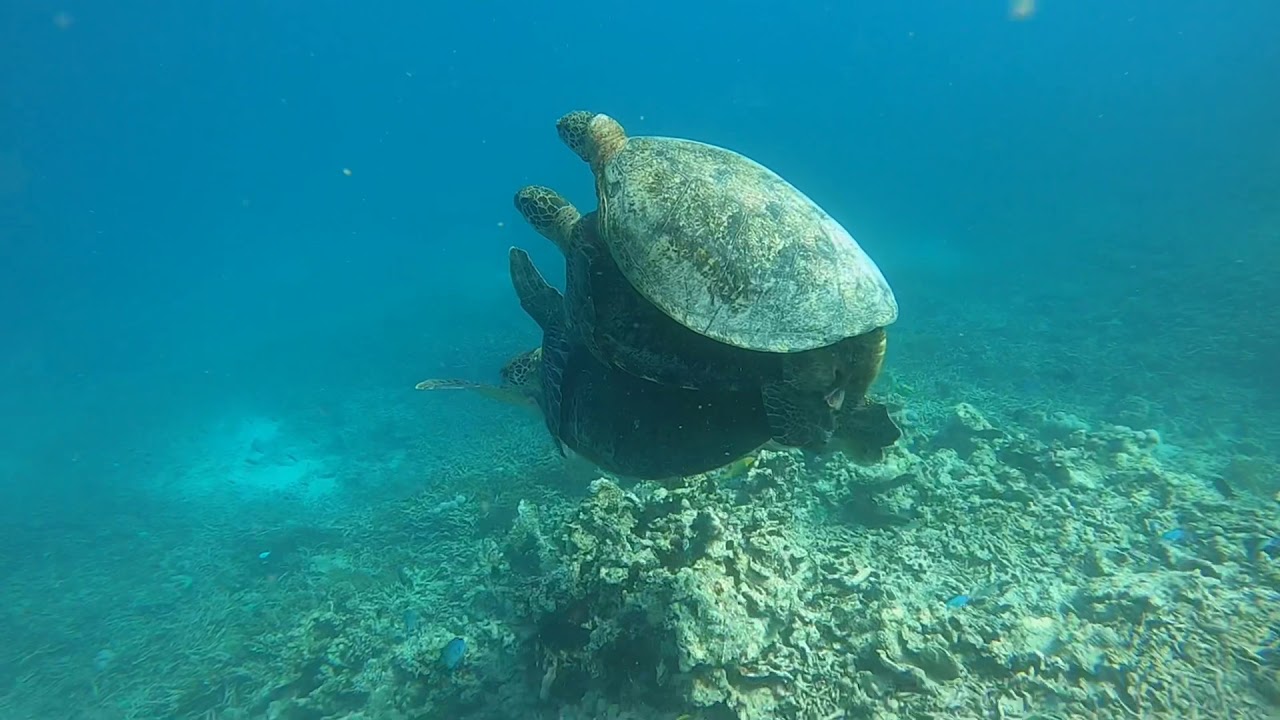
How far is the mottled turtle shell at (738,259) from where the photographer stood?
2947 mm

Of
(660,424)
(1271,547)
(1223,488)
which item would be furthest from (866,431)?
(1223,488)

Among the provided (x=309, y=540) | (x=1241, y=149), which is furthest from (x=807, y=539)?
(x=1241, y=149)

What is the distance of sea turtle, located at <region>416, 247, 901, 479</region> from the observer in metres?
3.60

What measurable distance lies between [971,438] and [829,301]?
18.5ft

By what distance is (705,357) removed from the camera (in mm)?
3379

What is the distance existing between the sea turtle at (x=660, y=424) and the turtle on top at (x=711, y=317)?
12 mm

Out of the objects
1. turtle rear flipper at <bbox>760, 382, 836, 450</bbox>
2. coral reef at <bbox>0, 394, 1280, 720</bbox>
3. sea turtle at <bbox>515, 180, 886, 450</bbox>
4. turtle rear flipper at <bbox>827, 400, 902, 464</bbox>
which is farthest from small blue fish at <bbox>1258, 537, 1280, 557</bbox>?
turtle rear flipper at <bbox>760, 382, 836, 450</bbox>

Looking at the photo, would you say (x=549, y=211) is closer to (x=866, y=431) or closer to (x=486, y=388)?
(x=486, y=388)

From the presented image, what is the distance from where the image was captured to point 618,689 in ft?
12.5

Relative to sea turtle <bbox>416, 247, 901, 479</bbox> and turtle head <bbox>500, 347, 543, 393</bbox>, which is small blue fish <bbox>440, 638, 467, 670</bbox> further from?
turtle head <bbox>500, 347, 543, 393</bbox>

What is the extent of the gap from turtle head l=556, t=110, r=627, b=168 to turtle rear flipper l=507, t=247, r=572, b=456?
1.14m

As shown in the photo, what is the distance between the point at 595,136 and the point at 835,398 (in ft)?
9.46

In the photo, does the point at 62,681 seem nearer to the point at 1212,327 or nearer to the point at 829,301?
the point at 829,301

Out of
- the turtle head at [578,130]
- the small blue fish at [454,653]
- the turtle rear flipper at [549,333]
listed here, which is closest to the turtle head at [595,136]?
the turtle head at [578,130]
